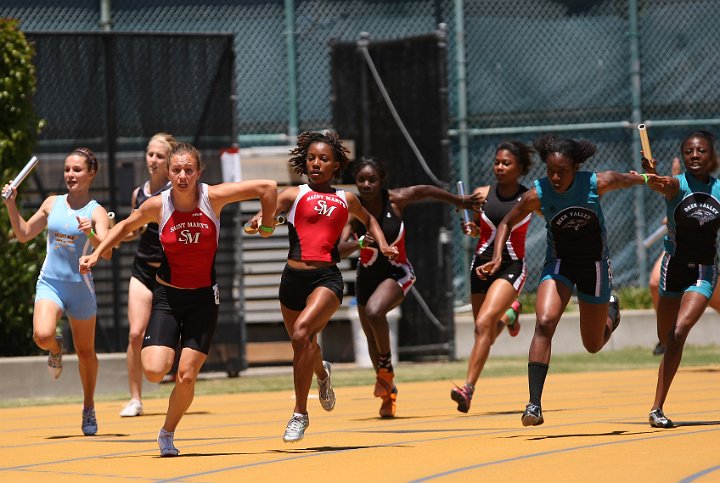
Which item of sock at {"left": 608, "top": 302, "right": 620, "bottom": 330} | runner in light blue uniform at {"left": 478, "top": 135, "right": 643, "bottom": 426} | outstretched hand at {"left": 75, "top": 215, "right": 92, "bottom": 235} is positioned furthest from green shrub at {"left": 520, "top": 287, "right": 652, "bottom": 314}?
outstretched hand at {"left": 75, "top": 215, "right": 92, "bottom": 235}

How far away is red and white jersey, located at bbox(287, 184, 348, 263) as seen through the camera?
10594 mm

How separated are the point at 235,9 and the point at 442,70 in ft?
10.1

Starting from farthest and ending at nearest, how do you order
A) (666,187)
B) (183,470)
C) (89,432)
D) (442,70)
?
(442,70) < (89,432) < (666,187) < (183,470)

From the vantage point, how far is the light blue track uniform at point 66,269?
1174 centimetres

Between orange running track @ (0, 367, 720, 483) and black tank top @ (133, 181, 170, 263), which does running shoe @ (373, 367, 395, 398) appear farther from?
black tank top @ (133, 181, 170, 263)

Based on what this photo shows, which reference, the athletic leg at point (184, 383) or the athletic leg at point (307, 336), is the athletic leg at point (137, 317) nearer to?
the athletic leg at point (307, 336)

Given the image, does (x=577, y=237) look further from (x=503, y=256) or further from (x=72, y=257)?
(x=72, y=257)

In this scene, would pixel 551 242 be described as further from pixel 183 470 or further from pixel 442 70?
pixel 442 70

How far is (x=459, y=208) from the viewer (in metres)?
13.3

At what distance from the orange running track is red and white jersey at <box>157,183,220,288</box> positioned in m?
1.15

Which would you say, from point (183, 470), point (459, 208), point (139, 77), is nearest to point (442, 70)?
point (139, 77)

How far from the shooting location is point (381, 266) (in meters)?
13.4

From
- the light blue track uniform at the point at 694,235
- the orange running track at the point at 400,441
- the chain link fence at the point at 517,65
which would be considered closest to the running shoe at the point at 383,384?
the orange running track at the point at 400,441

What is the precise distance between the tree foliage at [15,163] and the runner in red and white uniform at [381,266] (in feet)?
14.3
